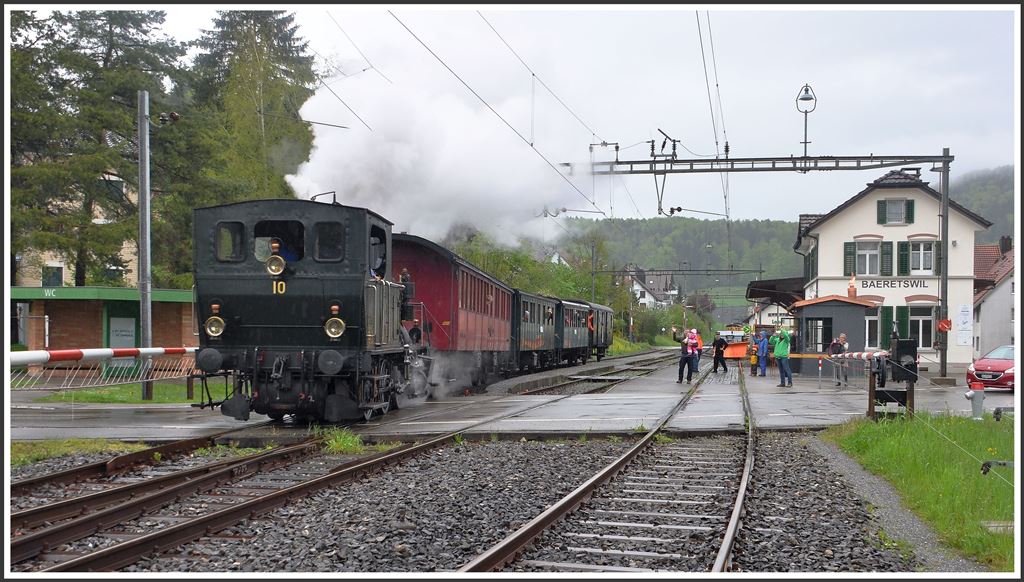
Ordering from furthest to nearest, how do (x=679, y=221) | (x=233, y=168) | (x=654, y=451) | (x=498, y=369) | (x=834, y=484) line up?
(x=679, y=221), (x=233, y=168), (x=498, y=369), (x=654, y=451), (x=834, y=484)

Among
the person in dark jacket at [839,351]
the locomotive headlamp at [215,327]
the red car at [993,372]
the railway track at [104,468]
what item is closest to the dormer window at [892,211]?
the person in dark jacket at [839,351]

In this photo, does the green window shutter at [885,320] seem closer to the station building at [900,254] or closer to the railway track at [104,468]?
the station building at [900,254]

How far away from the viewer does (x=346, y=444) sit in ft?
37.2

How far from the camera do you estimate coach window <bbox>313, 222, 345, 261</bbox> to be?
41.4ft

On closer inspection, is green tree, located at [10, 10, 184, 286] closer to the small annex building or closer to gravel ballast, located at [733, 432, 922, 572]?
the small annex building

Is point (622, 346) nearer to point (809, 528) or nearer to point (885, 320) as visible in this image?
point (885, 320)

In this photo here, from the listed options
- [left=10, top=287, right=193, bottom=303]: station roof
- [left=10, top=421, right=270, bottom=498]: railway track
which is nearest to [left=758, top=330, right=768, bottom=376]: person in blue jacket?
[left=10, top=287, right=193, bottom=303]: station roof

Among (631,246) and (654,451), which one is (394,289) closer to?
(654,451)

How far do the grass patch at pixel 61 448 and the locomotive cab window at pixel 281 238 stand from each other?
3.08 m

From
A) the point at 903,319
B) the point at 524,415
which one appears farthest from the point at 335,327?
the point at 903,319

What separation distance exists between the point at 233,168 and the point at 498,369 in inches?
533

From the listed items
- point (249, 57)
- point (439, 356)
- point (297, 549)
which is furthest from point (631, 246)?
point (297, 549)

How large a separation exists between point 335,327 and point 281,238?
1606 millimetres

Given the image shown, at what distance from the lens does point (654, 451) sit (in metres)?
11.3
